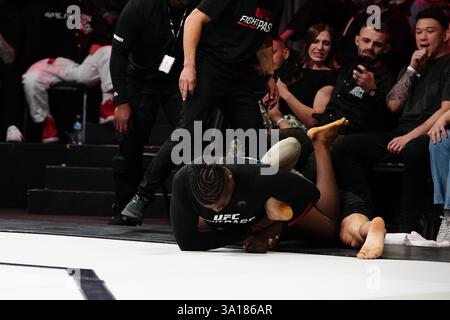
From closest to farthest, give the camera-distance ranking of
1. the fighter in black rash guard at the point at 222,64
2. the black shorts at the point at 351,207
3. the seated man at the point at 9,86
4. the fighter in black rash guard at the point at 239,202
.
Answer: the fighter in black rash guard at the point at 239,202 < the black shorts at the point at 351,207 < the fighter in black rash guard at the point at 222,64 < the seated man at the point at 9,86

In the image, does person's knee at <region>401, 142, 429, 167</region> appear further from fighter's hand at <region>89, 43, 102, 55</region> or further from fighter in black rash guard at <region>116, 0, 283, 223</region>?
fighter's hand at <region>89, 43, 102, 55</region>

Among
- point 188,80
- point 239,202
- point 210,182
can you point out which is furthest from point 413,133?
point 210,182

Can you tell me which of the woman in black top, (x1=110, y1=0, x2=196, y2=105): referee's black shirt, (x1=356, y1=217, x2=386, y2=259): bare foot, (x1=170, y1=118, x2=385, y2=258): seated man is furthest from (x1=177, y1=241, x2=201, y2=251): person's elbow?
the woman in black top

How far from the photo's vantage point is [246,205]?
3.22 m

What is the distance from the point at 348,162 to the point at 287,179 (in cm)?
140

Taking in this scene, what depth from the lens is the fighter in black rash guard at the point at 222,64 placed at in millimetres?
3992

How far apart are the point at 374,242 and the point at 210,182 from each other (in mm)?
716

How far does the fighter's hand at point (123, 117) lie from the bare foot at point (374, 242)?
1.77 metres

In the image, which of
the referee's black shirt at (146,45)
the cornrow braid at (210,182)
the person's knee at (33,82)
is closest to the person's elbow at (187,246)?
the cornrow braid at (210,182)

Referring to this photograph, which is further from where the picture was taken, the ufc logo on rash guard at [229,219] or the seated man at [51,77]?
the seated man at [51,77]

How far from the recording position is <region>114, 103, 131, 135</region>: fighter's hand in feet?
15.5

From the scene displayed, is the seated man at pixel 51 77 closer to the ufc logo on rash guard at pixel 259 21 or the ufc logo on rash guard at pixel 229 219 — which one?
the ufc logo on rash guard at pixel 259 21

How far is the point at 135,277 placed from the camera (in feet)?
8.90
